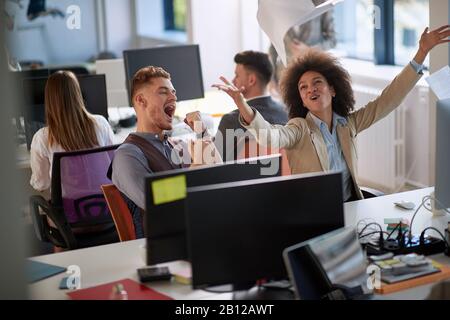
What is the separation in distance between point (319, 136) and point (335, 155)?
124 mm

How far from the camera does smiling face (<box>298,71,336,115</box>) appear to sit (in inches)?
152

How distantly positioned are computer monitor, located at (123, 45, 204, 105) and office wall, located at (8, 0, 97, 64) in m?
4.10

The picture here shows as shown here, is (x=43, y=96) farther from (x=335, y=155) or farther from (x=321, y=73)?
(x=335, y=155)

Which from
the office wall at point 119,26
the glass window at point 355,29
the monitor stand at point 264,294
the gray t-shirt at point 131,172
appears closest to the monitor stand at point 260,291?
the monitor stand at point 264,294

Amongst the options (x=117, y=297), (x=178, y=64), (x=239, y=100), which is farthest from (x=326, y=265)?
(x=178, y=64)

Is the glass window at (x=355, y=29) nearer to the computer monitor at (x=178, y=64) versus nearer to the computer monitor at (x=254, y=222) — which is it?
the computer monitor at (x=178, y=64)

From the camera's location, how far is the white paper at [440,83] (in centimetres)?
358

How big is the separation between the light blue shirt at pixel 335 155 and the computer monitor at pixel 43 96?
5.57ft

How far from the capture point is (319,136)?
3.83 m

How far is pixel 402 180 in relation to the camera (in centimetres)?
614

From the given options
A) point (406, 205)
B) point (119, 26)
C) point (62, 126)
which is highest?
point (119, 26)

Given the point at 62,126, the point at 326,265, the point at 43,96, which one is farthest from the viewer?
the point at 43,96
